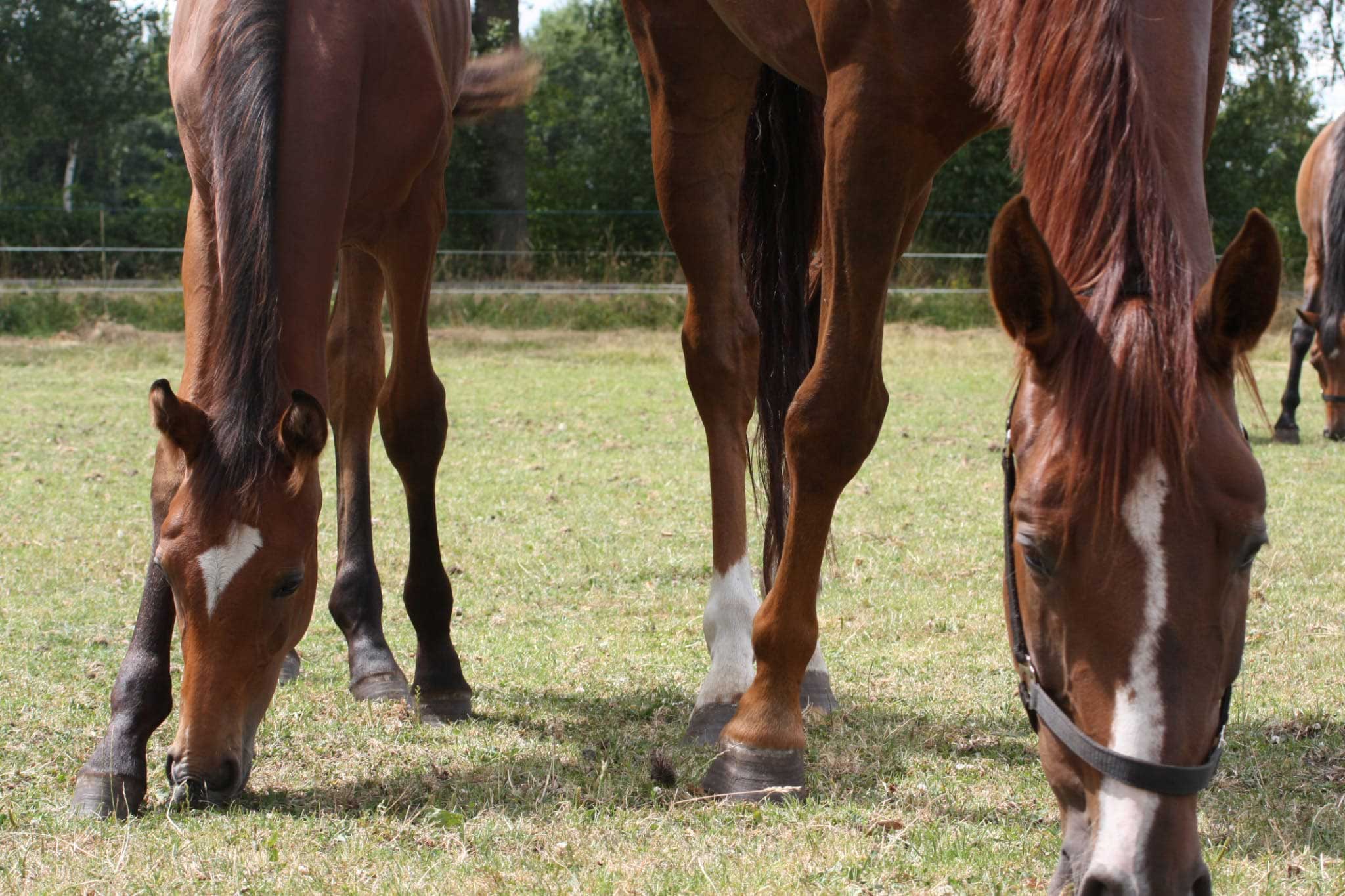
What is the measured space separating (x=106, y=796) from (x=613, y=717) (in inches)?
51.9

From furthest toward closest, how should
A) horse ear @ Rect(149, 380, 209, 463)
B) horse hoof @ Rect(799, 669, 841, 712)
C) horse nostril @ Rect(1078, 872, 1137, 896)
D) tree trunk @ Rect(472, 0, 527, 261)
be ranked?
tree trunk @ Rect(472, 0, 527, 261), horse hoof @ Rect(799, 669, 841, 712), horse ear @ Rect(149, 380, 209, 463), horse nostril @ Rect(1078, 872, 1137, 896)

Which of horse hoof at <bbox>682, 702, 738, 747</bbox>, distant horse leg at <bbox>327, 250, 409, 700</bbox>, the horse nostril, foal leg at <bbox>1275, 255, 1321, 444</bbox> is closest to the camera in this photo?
the horse nostril

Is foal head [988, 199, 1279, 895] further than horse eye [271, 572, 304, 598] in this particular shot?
No

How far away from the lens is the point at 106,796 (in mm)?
2760

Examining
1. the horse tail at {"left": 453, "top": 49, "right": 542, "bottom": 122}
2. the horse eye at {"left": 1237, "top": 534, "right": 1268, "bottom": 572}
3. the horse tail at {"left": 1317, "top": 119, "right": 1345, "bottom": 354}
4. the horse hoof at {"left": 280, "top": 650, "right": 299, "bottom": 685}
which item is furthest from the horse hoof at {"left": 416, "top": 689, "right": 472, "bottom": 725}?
the horse tail at {"left": 1317, "top": 119, "right": 1345, "bottom": 354}

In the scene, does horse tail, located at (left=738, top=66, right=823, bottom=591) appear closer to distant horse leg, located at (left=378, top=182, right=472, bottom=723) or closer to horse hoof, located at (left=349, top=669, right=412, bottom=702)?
distant horse leg, located at (left=378, top=182, right=472, bottom=723)

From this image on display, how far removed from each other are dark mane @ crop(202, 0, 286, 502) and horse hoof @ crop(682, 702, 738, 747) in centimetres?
129

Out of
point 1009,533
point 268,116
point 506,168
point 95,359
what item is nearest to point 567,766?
point 1009,533

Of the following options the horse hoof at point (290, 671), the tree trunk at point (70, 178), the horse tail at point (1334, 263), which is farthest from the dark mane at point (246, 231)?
the tree trunk at point (70, 178)

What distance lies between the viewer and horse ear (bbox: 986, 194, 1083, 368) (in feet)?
6.02

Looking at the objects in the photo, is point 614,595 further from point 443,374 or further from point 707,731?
point 443,374

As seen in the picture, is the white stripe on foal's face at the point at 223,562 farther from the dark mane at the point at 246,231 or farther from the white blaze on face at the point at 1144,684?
the white blaze on face at the point at 1144,684

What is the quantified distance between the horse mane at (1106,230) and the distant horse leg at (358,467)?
241 cm

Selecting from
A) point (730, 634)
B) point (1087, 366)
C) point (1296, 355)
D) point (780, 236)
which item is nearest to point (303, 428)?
point (730, 634)
